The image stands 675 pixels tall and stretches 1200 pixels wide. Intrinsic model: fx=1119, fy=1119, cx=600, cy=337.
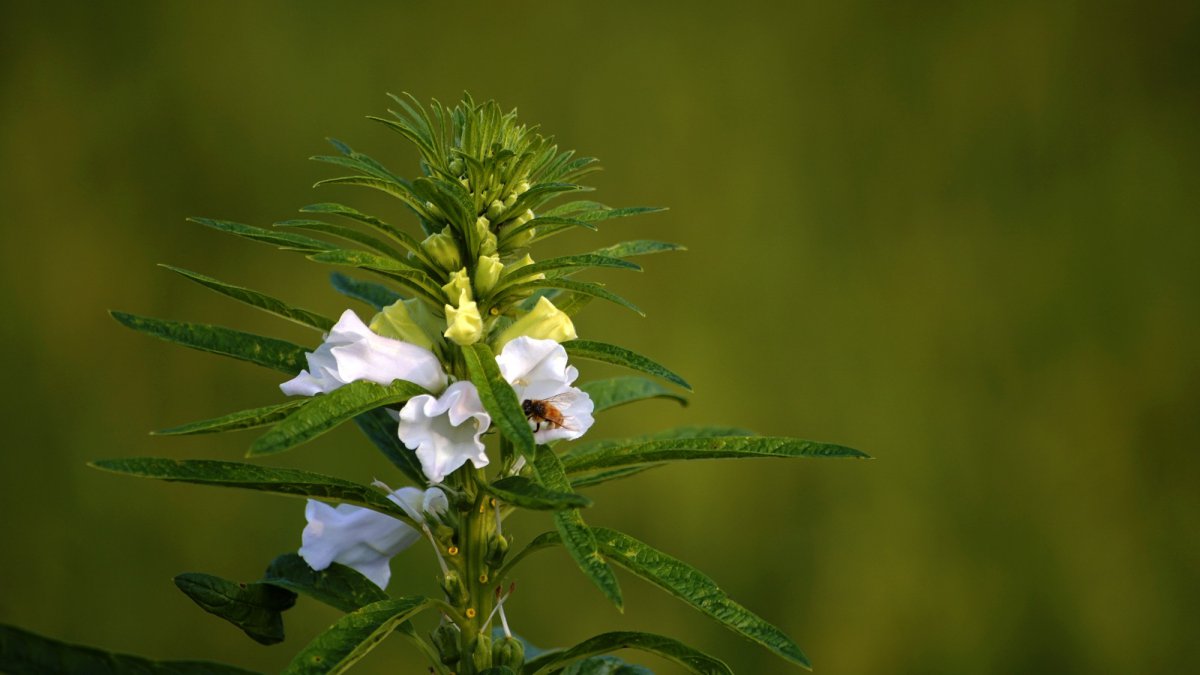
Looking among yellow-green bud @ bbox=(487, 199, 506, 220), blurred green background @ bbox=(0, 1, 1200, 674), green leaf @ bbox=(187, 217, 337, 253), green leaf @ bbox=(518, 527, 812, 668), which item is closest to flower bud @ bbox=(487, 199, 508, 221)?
yellow-green bud @ bbox=(487, 199, 506, 220)

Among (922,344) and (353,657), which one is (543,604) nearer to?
(922,344)

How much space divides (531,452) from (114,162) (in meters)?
2.10

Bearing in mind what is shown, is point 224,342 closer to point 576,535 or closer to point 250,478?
point 250,478

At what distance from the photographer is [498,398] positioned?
2.10ft

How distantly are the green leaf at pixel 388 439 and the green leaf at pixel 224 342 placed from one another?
0.30ft

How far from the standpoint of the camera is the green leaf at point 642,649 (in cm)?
68

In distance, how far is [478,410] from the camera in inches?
27.0

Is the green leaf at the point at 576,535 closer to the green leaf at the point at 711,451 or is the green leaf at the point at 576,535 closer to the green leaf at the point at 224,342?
the green leaf at the point at 711,451

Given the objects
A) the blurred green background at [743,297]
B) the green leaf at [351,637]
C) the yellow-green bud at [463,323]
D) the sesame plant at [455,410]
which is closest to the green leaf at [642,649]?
the sesame plant at [455,410]

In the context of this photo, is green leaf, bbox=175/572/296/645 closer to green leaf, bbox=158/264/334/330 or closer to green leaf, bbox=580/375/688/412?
green leaf, bbox=158/264/334/330

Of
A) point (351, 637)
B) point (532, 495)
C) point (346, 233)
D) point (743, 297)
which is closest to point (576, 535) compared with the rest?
point (532, 495)

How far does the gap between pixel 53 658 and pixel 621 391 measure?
481 mm

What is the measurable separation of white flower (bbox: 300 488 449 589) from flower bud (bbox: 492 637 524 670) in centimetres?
9

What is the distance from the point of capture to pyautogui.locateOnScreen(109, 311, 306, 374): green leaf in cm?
72
